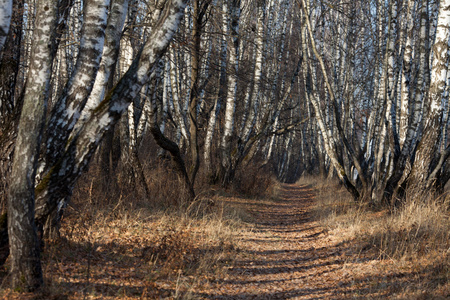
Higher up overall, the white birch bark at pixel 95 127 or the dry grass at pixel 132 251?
the white birch bark at pixel 95 127

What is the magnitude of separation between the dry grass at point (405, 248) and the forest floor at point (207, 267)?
23 millimetres

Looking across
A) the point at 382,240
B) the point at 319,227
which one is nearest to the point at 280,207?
the point at 319,227

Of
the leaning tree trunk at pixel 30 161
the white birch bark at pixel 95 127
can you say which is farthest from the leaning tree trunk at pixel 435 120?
the leaning tree trunk at pixel 30 161

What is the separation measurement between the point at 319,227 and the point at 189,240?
12.5 feet

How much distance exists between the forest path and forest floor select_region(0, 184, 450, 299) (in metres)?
0.01

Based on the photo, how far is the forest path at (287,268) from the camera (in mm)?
4855

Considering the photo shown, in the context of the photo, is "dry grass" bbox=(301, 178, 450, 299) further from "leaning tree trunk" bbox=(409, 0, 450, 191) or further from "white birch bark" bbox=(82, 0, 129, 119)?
"white birch bark" bbox=(82, 0, 129, 119)

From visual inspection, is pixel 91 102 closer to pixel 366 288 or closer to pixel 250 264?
pixel 250 264

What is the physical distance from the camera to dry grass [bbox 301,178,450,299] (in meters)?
4.71

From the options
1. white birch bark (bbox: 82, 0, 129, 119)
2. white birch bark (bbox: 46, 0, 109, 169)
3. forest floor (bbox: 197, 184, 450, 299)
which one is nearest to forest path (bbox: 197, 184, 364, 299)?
forest floor (bbox: 197, 184, 450, 299)

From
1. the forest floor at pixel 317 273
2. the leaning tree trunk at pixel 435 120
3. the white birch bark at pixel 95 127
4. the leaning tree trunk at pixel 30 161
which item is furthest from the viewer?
the leaning tree trunk at pixel 435 120

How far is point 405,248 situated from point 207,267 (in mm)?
2887

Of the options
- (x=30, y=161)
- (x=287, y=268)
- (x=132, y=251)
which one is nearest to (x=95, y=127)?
(x=30, y=161)

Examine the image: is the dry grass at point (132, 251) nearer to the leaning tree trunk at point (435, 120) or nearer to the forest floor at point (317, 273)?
the forest floor at point (317, 273)
